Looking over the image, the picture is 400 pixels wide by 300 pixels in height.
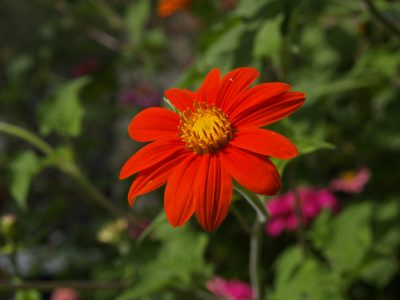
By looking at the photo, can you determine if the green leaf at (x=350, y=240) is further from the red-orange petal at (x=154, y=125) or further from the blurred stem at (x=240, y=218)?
the red-orange petal at (x=154, y=125)

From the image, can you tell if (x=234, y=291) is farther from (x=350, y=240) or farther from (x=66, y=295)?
(x=66, y=295)

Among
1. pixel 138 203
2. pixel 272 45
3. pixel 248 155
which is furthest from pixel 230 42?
pixel 138 203

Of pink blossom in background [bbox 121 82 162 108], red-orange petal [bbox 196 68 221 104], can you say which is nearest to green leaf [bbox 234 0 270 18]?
red-orange petal [bbox 196 68 221 104]

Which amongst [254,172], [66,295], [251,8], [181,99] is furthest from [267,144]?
[66,295]

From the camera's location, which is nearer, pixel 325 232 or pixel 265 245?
pixel 325 232

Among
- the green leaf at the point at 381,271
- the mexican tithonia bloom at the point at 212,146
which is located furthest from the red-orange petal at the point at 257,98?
the green leaf at the point at 381,271

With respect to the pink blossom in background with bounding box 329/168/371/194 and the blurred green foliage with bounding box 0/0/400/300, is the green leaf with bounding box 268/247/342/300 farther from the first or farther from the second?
the pink blossom in background with bounding box 329/168/371/194

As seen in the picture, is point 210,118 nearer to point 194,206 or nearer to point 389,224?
point 194,206
